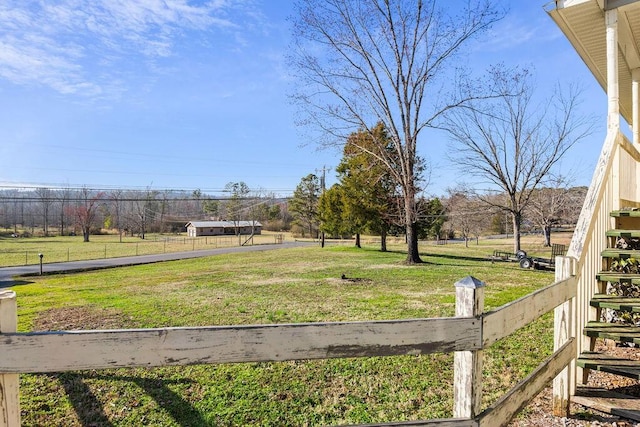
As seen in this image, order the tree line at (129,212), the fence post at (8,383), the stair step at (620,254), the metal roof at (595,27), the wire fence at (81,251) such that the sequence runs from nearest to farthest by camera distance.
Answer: the fence post at (8,383)
the stair step at (620,254)
the metal roof at (595,27)
the wire fence at (81,251)
the tree line at (129,212)

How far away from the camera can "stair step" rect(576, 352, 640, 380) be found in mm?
3031

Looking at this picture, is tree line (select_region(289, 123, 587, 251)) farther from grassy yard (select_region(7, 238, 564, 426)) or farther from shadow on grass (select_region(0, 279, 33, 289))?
shadow on grass (select_region(0, 279, 33, 289))

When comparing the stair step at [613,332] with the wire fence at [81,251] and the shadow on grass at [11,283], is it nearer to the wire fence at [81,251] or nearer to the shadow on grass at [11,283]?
the shadow on grass at [11,283]

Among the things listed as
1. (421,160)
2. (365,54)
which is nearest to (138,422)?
(365,54)

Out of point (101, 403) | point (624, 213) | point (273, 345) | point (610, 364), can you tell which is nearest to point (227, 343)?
point (273, 345)

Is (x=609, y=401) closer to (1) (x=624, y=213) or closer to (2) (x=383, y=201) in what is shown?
(1) (x=624, y=213)

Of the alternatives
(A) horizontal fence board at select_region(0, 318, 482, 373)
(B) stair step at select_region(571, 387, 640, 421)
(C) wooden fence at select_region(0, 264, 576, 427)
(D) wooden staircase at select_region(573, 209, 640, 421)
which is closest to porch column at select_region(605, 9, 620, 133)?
(D) wooden staircase at select_region(573, 209, 640, 421)

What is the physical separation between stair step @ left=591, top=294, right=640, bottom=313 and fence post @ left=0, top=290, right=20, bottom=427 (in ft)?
13.7

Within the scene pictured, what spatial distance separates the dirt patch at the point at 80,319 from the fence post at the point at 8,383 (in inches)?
195

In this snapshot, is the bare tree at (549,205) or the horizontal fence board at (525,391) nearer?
the horizontal fence board at (525,391)

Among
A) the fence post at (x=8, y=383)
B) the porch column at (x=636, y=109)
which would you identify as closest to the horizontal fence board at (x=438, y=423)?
the fence post at (x=8, y=383)

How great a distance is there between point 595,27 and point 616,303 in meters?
4.26

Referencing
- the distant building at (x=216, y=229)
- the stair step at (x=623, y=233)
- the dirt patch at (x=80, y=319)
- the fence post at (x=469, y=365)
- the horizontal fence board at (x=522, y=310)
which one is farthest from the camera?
the distant building at (x=216, y=229)

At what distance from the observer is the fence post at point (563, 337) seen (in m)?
3.11
